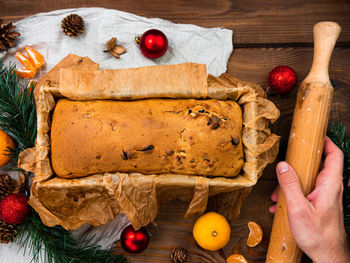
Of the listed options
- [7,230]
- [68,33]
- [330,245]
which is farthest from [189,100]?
[7,230]

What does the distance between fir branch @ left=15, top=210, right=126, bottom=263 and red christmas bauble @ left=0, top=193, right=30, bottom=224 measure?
2.4 inches

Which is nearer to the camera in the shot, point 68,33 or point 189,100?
point 189,100

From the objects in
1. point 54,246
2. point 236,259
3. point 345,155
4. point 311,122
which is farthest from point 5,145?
point 345,155

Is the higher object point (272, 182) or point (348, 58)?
point (348, 58)

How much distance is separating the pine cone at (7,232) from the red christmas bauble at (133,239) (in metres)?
0.51

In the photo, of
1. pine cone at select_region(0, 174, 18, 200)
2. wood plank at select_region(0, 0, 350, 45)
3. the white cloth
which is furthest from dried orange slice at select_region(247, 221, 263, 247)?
pine cone at select_region(0, 174, 18, 200)

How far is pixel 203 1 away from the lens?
1439 millimetres

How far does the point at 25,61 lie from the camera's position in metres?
1.35

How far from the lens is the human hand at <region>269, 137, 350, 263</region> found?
1.10m

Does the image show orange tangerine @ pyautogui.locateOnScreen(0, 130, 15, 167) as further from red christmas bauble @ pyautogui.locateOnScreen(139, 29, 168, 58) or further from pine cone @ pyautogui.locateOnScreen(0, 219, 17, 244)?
red christmas bauble @ pyautogui.locateOnScreen(139, 29, 168, 58)

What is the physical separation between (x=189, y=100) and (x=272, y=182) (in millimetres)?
645

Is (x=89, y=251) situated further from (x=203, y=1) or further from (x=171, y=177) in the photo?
(x=203, y=1)

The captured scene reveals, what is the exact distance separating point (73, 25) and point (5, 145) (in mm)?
661

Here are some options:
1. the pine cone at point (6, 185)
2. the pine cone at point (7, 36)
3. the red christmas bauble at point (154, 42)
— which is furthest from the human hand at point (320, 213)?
the pine cone at point (7, 36)
